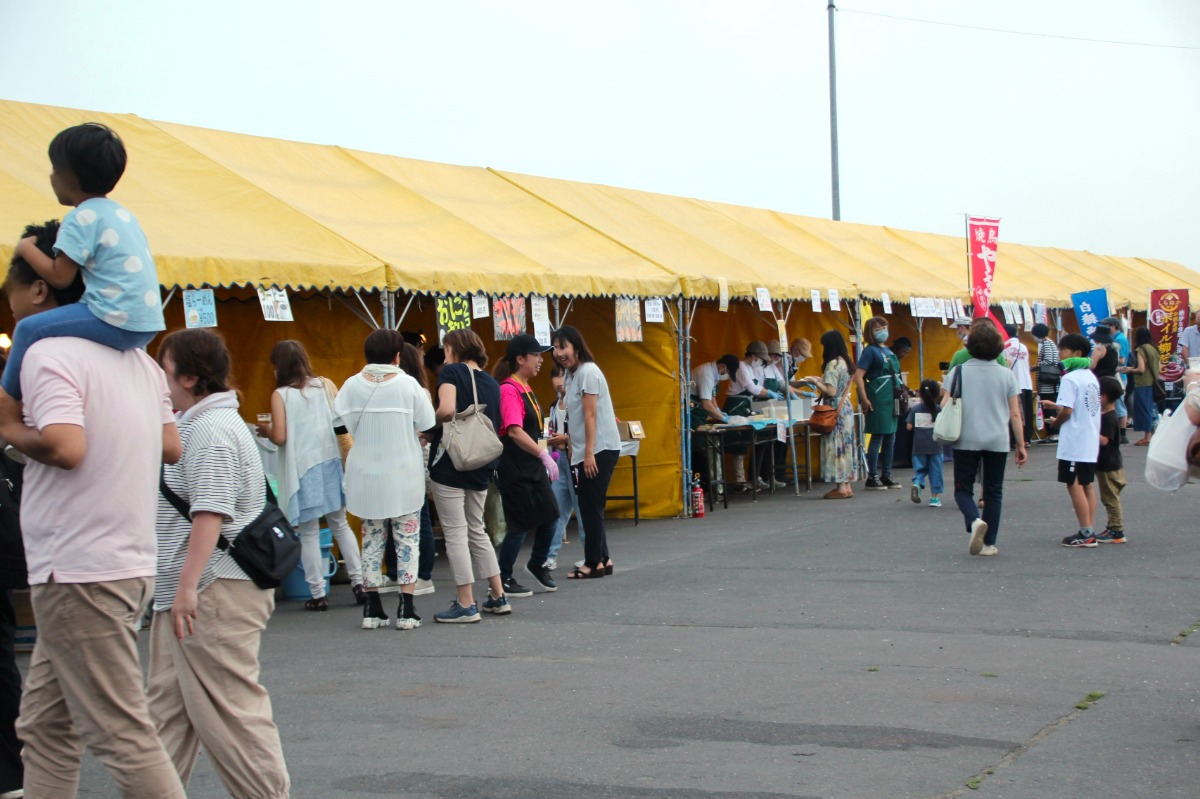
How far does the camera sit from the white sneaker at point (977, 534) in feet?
33.7

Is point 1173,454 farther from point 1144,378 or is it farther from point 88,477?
point 1144,378

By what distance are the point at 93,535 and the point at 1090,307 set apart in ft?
73.7

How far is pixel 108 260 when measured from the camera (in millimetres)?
3574

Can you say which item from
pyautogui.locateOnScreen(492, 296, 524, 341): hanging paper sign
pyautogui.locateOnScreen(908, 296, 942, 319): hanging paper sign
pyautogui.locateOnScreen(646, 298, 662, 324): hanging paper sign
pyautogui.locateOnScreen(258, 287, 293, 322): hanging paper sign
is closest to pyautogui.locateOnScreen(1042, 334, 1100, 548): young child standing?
pyautogui.locateOnScreen(646, 298, 662, 324): hanging paper sign

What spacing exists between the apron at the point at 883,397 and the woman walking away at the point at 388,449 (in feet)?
28.0

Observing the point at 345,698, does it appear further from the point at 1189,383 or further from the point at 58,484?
the point at 1189,383

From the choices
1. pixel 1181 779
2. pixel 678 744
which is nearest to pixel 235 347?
pixel 678 744

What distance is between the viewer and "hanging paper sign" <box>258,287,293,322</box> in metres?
9.10

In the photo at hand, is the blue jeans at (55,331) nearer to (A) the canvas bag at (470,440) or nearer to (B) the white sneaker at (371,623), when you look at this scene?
(A) the canvas bag at (470,440)

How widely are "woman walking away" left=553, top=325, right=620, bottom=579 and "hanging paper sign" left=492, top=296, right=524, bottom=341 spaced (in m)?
1.71

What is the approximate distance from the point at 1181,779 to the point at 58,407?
4.16m

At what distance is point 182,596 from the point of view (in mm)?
3881

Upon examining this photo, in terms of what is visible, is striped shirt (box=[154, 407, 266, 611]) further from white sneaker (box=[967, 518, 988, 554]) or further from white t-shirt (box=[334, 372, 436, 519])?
white sneaker (box=[967, 518, 988, 554])

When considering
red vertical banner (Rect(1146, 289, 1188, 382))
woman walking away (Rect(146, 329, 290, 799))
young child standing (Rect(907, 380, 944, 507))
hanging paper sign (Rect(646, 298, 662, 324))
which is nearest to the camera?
woman walking away (Rect(146, 329, 290, 799))
